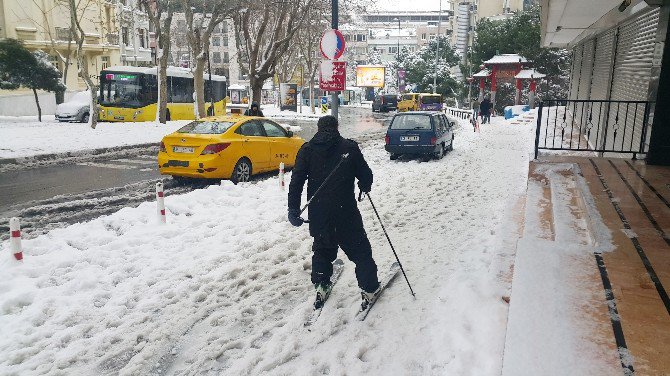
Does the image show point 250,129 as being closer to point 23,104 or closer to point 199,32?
point 199,32

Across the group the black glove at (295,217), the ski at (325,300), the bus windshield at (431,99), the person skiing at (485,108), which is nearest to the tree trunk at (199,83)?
the person skiing at (485,108)

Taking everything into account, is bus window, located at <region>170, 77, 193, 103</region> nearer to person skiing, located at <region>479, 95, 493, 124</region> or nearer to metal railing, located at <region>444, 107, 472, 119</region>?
person skiing, located at <region>479, 95, 493, 124</region>

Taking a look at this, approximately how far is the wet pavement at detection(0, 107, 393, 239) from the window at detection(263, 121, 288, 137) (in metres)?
2.10

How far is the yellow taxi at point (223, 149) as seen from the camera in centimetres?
1085

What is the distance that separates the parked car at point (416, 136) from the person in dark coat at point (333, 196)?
10.6 m

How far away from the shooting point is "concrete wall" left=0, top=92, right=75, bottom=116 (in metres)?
35.6

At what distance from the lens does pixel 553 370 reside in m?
2.63

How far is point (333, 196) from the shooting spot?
14.7 ft

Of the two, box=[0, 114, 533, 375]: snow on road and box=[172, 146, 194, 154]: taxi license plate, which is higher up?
box=[172, 146, 194, 154]: taxi license plate

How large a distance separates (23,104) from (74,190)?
105ft

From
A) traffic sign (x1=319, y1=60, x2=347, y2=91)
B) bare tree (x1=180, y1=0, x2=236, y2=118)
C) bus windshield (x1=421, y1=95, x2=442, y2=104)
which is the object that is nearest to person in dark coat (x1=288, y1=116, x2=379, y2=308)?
traffic sign (x1=319, y1=60, x2=347, y2=91)

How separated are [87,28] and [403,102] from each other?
2989 centimetres

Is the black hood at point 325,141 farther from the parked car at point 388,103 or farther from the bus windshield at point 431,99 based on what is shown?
the parked car at point 388,103

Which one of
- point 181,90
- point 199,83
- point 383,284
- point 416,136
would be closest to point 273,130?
point 416,136
